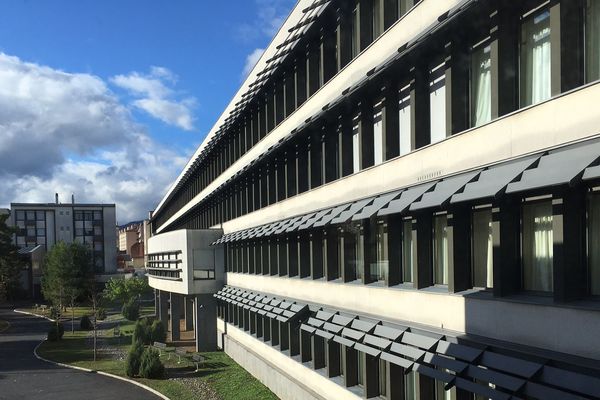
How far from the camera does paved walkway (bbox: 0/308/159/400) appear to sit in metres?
24.2

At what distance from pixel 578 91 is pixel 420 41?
4.19m

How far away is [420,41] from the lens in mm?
11422

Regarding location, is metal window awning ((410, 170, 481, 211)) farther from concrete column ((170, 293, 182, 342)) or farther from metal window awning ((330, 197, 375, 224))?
concrete column ((170, 293, 182, 342))

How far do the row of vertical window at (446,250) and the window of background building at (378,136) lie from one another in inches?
74.8

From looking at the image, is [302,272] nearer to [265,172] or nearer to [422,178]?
[265,172]

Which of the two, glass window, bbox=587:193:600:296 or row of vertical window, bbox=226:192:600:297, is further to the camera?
row of vertical window, bbox=226:192:600:297

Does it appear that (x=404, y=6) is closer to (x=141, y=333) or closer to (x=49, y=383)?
(x=49, y=383)

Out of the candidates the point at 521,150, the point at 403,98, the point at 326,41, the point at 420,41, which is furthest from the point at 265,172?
the point at 521,150

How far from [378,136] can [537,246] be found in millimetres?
6789

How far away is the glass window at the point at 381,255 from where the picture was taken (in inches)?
574

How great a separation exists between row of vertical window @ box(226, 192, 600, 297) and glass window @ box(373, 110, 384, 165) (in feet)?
6.21

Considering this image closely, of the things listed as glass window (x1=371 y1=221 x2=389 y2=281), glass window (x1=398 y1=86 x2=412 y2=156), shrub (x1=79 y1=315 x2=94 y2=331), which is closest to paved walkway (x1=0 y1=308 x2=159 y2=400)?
shrub (x1=79 y1=315 x2=94 y2=331)

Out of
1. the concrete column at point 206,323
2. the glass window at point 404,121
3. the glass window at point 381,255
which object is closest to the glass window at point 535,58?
the glass window at point 404,121

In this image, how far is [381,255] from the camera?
1487cm
